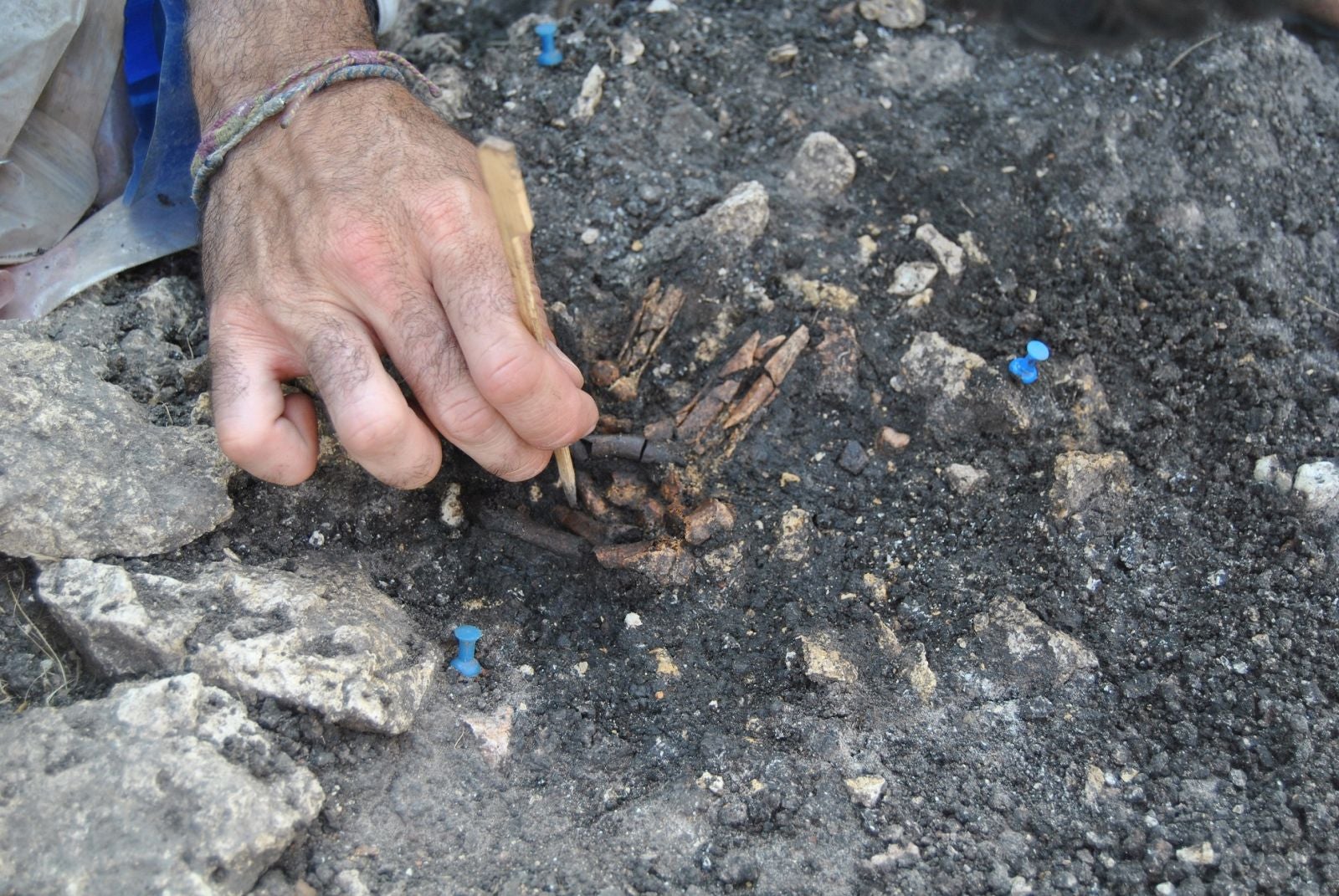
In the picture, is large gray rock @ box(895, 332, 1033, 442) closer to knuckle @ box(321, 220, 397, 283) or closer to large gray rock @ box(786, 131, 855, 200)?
large gray rock @ box(786, 131, 855, 200)

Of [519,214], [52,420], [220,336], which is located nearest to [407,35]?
[220,336]

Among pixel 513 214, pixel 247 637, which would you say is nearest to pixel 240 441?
pixel 247 637

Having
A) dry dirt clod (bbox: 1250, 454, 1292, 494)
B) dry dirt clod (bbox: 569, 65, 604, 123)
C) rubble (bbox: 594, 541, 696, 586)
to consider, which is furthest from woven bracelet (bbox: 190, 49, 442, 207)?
dry dirt clod (bbox: 1250, 454, 1292, 494)

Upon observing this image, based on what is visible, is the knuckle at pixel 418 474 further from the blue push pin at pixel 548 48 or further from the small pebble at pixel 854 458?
the blue push pin at pixel 548 48

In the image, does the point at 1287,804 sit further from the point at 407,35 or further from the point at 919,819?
the point at 407,35

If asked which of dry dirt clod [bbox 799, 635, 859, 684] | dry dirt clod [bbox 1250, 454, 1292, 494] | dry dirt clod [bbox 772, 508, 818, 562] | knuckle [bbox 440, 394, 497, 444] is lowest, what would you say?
dry dirt clod [bbox 799, 635, 859, 684]

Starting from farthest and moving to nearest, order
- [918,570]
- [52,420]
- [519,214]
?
[918,570] < [52,420] < [519,214]

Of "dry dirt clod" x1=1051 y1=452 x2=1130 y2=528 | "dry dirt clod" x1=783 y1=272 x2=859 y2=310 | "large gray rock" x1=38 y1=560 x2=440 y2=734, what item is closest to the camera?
"large gray rock" x1=38 y1=560 x2=440 y2=734

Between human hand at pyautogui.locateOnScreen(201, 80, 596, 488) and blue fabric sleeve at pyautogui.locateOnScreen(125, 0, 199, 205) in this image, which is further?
blue fabric sleeve at pyautogui.locateOnScreen(125, 0, 199, 205)
